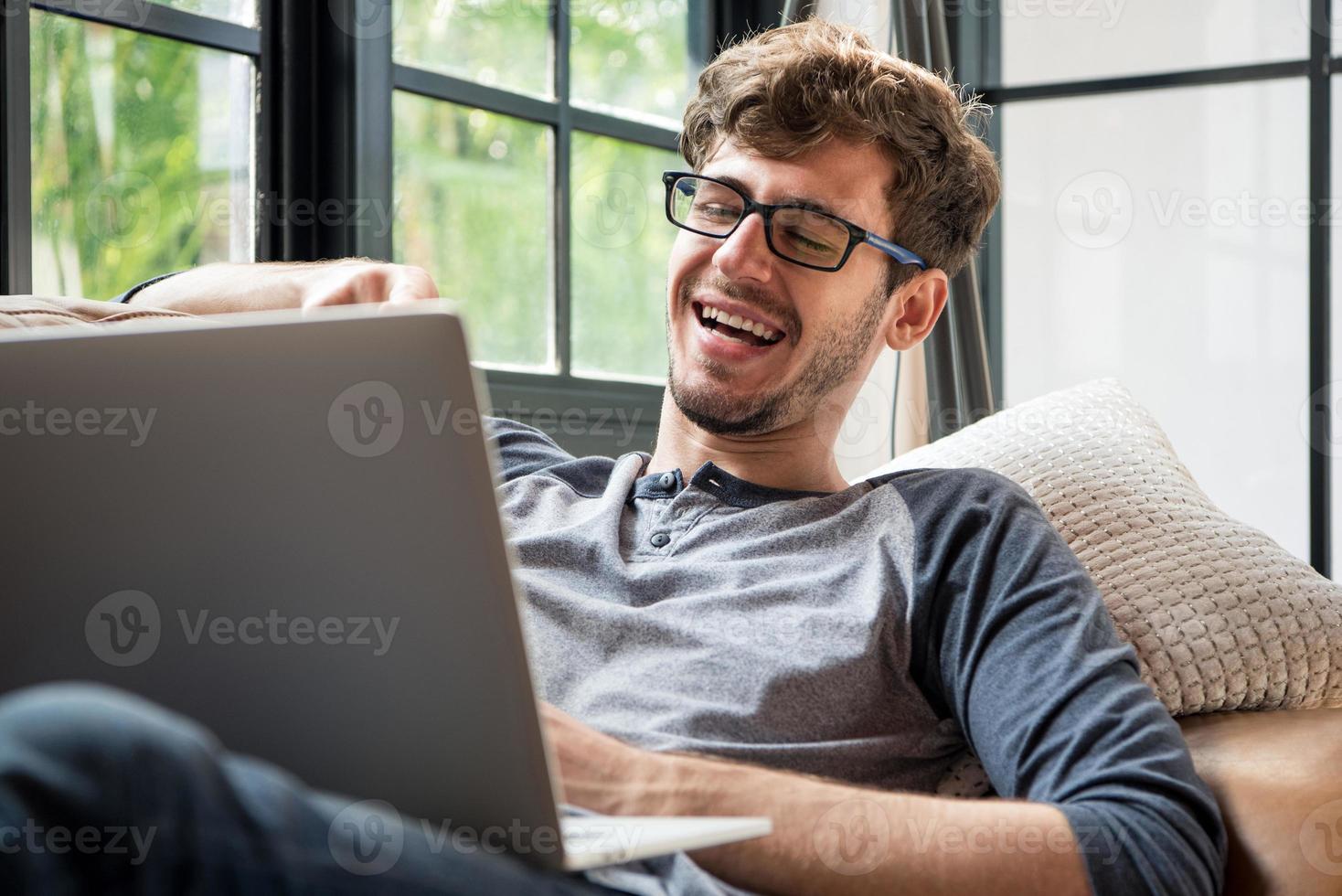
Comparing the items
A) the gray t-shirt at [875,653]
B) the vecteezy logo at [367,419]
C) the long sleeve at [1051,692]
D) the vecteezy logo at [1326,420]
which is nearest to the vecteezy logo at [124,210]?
the gray t-shirt at [875,653]

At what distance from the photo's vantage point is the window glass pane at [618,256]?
2.77 meters

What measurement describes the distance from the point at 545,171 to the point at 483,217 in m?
0.19

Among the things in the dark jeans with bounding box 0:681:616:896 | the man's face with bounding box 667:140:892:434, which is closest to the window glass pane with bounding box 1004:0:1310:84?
the man's face with bounding box 667:140:892:434

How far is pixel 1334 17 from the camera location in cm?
289

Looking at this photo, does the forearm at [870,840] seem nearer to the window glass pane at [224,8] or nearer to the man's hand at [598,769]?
the man's hand at [598,769]

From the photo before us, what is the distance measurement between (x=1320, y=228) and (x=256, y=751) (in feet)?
9.05

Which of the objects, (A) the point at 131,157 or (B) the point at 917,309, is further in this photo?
(A) the point at 131,157

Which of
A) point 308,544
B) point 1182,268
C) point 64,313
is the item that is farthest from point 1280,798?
point 1182,268

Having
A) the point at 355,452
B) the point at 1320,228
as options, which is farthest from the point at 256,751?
the point at 1320,228

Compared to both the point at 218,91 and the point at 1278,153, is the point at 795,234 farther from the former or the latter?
the point at 1278,153

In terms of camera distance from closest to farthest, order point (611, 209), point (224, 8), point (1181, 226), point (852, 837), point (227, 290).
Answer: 1. point (852, 837)
2. point (227, 290)
3. point (224, 8)
4. point (611, 209)
5. point (1181, 226)

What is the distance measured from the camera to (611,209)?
2.81 metres
